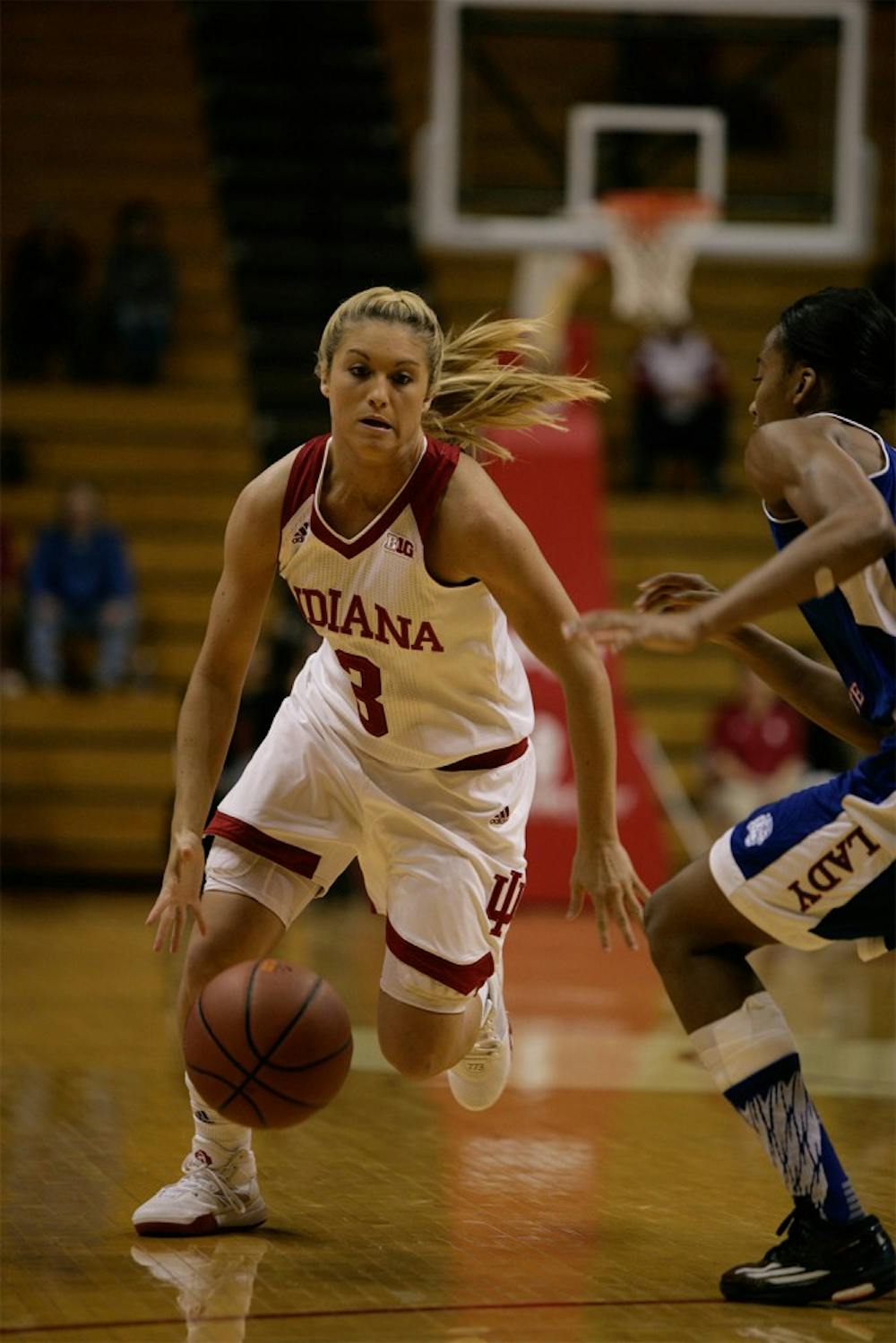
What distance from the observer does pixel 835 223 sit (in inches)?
466

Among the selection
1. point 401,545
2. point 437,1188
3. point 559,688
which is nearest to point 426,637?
point 401,545

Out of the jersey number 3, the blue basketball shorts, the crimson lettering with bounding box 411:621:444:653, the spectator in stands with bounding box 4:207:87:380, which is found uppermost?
the spectator in stands with bounding box 4:207:87:380

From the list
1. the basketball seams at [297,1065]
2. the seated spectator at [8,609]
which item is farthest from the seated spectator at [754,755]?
the basketball seams at [297,1065]

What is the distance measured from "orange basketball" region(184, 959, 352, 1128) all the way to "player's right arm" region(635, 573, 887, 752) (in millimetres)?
1041

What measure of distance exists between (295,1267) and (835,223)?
9397mm

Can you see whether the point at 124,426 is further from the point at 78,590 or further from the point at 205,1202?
the point at 205,1202

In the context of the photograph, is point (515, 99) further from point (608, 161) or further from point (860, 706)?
point (860, 706)

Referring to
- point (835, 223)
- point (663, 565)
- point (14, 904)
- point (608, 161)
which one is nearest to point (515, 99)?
point (608, 161)

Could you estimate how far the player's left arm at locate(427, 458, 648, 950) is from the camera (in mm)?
3871

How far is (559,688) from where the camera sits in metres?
10.6

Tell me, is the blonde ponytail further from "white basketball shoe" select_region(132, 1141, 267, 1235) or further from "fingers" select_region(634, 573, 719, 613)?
"white basketball shoe" select_region(132, 1141, 267, 1235)

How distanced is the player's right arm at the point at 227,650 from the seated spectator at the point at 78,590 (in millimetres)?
8009

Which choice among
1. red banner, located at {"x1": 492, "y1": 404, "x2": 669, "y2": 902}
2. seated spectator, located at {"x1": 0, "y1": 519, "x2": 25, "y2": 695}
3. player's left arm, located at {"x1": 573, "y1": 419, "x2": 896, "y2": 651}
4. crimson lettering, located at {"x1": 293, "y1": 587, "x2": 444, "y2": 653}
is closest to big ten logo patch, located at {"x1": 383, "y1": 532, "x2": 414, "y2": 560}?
crimson lettering, located at {"x1": 293, "y1": 587, "x2": 444, "y2": 653}

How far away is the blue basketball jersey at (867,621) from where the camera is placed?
3.56 meters
